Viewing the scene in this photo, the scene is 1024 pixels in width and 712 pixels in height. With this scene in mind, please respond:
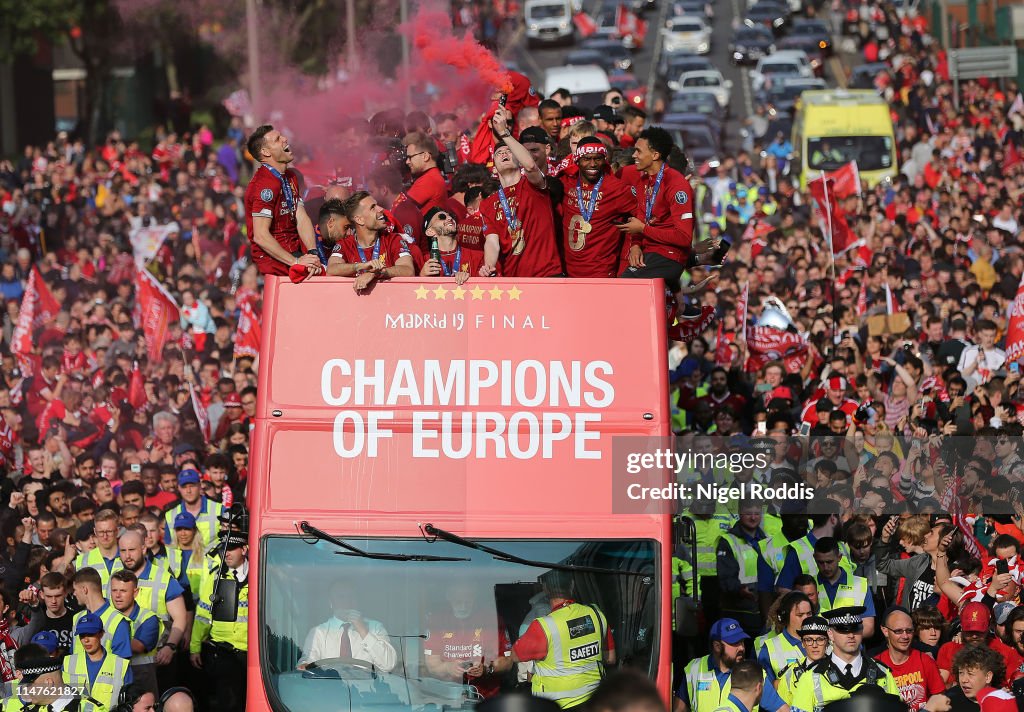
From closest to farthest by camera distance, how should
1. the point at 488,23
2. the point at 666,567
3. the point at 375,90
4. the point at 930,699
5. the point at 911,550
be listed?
the point at 666,567, the point at 930,699, the point at 911,550, the point at 375,90, the point at 488,23

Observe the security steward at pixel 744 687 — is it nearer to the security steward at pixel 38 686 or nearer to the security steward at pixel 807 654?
the security steward at pixel 807 654

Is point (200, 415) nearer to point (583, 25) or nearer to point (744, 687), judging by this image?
point (744, 687)

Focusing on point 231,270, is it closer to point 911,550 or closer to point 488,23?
point 911,550

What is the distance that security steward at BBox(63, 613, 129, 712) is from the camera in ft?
35.8

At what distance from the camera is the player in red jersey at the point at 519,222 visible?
10.7m

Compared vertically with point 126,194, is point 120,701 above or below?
below

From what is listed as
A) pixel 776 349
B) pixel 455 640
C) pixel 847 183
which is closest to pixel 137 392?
pixel 776 349

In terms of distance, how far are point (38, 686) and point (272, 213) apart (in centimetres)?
310

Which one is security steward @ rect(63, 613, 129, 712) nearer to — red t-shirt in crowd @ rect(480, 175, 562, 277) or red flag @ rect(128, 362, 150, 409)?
red t-shirt in crowd @ rect(480, 175, 562, 277)

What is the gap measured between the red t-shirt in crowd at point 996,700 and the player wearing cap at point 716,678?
1.13 metres

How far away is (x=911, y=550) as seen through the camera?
12.5m

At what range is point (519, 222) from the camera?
1073 cm

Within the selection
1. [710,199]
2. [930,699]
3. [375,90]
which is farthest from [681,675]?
[710,199]

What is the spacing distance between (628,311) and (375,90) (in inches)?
716
